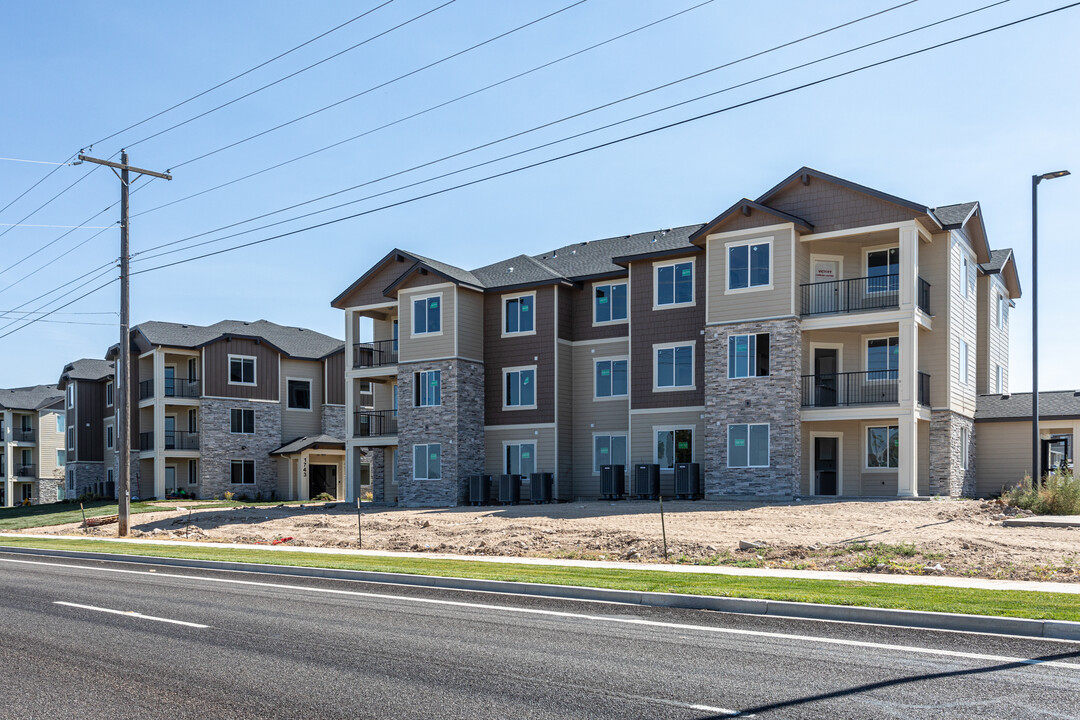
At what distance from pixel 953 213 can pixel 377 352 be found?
24419mm

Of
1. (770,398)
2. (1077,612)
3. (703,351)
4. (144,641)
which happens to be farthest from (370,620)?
(703,351)

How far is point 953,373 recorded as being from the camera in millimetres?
31516

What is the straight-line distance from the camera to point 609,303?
37.9 metres

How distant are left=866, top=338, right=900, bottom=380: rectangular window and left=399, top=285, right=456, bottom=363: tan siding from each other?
15668 millimetres

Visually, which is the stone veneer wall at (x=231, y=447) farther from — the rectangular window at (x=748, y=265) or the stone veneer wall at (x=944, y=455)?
the stone veneer wall at (x=944, y=455)

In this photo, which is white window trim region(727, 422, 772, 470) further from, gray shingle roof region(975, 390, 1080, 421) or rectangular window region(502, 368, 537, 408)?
rectangular window region(502, 368, 537, 408)

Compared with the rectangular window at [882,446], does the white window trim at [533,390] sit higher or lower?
higher

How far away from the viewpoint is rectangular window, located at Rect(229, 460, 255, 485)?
172 feet

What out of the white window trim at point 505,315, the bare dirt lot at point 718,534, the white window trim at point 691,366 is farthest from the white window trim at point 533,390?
the bare dirt lot at point 718,534

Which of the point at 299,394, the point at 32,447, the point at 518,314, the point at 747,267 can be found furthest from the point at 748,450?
the point at 32,447

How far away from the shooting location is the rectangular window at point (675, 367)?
34.7m

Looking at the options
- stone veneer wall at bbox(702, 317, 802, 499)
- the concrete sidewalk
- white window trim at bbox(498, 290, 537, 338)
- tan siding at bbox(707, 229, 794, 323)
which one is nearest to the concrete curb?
the concrete sidewalk

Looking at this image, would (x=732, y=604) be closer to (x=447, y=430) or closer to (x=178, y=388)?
(x=447, y=430)

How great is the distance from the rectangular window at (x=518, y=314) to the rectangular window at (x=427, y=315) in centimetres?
265
